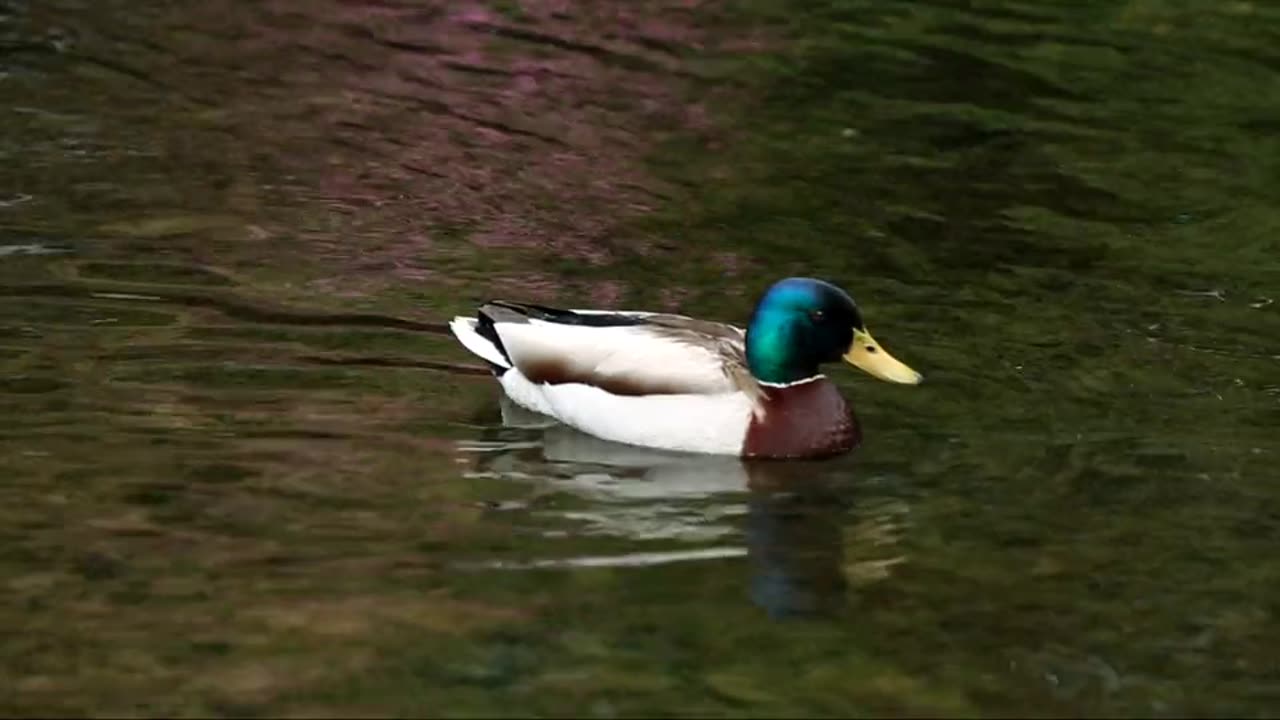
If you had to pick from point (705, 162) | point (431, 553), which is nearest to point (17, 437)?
point (431, 553)

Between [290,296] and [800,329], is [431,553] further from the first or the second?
[290,296]

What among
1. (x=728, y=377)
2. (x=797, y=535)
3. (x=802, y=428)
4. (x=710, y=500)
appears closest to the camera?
(x=797, y=535)

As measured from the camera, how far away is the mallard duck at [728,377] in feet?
37.2

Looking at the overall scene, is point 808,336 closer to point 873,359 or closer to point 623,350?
point 873,359

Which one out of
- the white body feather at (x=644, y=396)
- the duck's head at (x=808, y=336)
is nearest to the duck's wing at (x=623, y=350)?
the white body feather at (x=644, y=396)

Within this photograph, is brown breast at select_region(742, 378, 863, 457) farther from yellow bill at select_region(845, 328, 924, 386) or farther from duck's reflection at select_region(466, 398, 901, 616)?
yellow bill at select_region(845, 328, 924, 386)

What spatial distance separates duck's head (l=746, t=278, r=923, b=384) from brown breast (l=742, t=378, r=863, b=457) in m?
0.14

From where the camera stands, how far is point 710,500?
10.8 m

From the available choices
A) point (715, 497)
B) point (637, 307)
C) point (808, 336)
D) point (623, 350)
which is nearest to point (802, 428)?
point (808, 336)

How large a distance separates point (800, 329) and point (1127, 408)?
162 cm

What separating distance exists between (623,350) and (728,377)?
47cm

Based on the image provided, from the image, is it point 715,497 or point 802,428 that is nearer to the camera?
point 715,497

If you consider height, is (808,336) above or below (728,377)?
above

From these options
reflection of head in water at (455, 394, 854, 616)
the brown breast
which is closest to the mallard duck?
the brown breast
